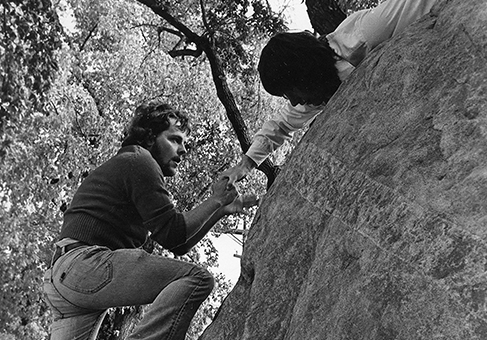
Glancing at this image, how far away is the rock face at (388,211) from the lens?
2.28 m

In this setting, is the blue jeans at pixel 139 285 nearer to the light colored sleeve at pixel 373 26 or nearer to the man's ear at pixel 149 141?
the man's ear at pixel 149 141

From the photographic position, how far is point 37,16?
1000 cm

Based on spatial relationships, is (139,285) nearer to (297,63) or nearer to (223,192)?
(223,192)

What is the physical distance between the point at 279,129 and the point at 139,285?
5.32 ft

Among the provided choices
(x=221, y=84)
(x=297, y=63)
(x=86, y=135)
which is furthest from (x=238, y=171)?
(x=86, y=135)

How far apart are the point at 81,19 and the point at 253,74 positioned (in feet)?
21.6

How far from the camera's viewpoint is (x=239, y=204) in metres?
4.17

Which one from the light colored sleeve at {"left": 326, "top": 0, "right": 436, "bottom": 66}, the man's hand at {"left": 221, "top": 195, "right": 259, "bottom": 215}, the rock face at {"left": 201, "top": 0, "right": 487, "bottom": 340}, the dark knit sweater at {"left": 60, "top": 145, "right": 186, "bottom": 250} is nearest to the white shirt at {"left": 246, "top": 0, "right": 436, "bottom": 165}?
the light colored sleeve at {"left": 326, "top": 0, "right": 436, "bottom": 66}

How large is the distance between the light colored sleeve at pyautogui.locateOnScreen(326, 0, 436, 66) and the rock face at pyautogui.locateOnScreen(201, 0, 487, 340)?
0.27 m

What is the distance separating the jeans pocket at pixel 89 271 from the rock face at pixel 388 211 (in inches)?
25.5

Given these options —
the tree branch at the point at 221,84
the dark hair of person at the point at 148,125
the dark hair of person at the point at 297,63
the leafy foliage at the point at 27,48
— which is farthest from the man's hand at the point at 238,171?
the leafy foliage at the point at 27,48

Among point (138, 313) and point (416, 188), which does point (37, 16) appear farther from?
point (416, 188)

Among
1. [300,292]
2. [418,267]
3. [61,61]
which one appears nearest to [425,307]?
[418,267]

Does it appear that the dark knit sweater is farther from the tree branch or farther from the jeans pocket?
the tree branch
